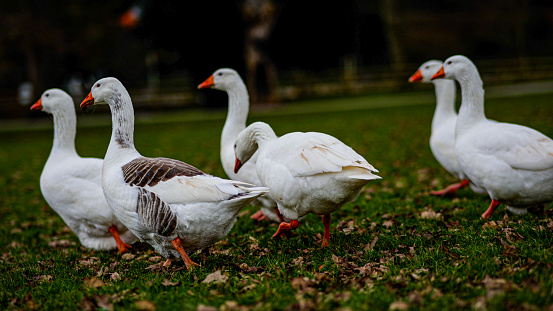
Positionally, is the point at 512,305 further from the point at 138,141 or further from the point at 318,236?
the point at 138,141

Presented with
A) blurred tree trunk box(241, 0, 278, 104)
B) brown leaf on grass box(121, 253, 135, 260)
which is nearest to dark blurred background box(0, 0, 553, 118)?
blurred tree trunk box(241, 0, 278, 104)

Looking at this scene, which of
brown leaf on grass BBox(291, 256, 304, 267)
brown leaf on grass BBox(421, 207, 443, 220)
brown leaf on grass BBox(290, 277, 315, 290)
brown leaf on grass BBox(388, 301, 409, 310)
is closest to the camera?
brown leaf on grass BBox(388, 301, 409, 310)

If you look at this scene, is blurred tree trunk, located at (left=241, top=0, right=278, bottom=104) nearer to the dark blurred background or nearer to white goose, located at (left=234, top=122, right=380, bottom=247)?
the dark blurred background

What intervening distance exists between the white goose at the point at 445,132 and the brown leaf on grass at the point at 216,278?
12.3ft

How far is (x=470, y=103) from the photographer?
589 centimetres

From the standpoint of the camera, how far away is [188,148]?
14766 millimetres

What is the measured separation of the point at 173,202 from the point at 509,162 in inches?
134

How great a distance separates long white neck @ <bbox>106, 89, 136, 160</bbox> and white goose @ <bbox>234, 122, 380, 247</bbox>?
4.38ft

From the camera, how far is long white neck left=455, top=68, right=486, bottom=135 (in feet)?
19.1

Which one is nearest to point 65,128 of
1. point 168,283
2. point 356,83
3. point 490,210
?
point 168,283

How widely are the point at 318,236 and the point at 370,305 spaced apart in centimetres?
219

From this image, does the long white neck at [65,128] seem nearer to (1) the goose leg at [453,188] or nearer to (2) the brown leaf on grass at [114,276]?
(2) the brown leaf on grass at [114,276]

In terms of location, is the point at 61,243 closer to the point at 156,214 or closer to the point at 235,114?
the point at 156,214

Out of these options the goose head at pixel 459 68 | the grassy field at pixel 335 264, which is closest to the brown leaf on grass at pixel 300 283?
the grassy field at pixel 335 264
